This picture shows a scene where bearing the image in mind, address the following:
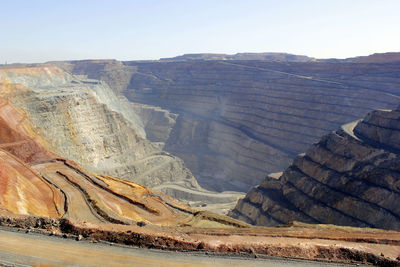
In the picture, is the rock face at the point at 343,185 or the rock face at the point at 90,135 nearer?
the rock face at the point at 343,185

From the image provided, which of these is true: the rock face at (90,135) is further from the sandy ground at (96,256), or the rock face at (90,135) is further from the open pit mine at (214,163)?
the sandy ground at (96,256)

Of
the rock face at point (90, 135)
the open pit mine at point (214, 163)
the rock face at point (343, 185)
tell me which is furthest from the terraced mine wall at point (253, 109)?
the rock face at point (343, 185)

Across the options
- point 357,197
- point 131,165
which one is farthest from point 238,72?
point 357,197

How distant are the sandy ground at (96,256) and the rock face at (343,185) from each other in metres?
18.4

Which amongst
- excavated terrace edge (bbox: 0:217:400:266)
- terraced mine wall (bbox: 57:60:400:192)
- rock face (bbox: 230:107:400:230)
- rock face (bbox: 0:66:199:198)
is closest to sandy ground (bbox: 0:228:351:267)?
excavated terrace edge (bbox: 0:217:400:266)

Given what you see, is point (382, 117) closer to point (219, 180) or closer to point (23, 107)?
point (219, 180)

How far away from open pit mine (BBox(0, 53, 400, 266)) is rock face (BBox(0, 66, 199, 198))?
0.23 meters

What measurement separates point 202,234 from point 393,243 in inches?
335

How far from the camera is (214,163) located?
234 feet

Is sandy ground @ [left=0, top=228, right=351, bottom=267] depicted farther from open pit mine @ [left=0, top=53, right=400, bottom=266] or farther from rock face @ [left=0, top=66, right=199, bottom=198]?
rock face @ [left=0, top=66, right=199, bottom=198]

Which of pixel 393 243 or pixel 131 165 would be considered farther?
pixel 131 165

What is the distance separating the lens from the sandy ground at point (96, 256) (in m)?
10.8

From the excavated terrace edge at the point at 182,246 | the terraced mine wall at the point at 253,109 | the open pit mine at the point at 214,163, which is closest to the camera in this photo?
the excavated terrace edge at the point at 182,246

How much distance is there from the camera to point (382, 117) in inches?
1363
